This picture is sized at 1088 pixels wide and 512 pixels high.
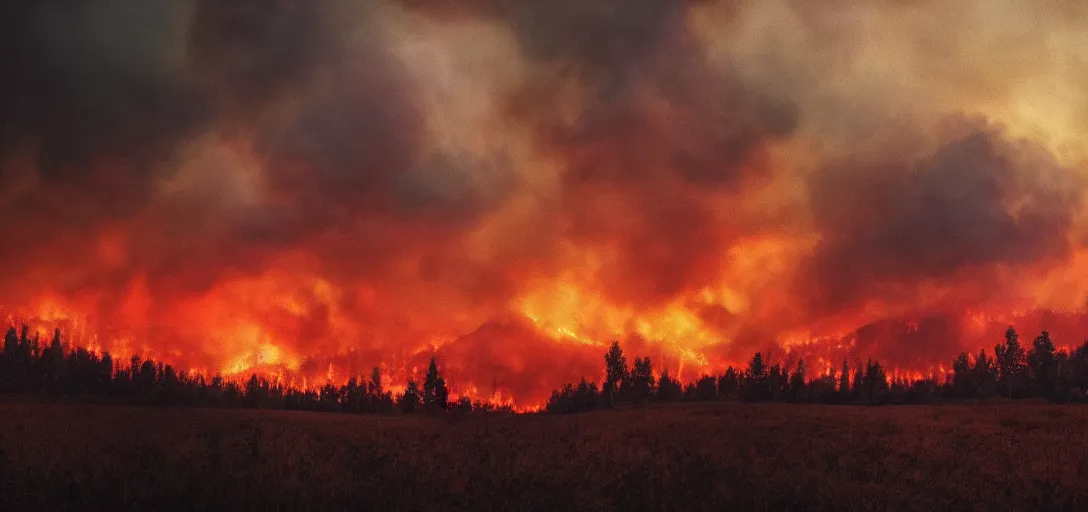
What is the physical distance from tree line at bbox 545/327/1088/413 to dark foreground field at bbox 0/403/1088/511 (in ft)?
302

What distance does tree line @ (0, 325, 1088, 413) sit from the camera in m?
116

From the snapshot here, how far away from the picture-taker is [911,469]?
17.2 metres

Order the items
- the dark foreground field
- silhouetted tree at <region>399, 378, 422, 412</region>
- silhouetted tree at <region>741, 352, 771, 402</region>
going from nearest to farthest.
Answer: the dark foreground field → silhouetted tree at <region>399, 378, 422, 412</region> → silhouetted tree at <region>741, 352, 771, 402</region>

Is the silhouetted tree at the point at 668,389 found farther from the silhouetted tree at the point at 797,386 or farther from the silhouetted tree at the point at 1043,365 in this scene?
the silhouetted tree at the point at 1043,365

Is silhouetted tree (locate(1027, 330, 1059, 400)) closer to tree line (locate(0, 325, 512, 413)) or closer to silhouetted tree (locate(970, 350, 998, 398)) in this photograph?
silhouetted tree (locate(970, 350, 998, 398))

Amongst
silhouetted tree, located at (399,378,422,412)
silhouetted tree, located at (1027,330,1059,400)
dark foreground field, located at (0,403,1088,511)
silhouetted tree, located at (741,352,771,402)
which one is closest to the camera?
dark foreground field, located at (0,403,1088,511)

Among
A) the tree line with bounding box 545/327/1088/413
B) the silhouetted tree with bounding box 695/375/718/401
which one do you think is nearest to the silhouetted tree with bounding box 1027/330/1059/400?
the tree line with bounding box 545/327/1088/413

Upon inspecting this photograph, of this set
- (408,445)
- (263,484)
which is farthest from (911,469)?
(263,484)

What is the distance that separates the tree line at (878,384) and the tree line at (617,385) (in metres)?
0.20

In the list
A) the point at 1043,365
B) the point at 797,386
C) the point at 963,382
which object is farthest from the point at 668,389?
the point at 1043,365

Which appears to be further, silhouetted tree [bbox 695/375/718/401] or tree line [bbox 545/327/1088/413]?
silhouetted tree [bbox 695/375/718/401]

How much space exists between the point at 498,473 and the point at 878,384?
128368 millimetres


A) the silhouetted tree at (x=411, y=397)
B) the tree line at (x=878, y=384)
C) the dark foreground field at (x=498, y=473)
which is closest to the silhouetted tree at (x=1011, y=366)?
the tree line at (x=878, y=384)

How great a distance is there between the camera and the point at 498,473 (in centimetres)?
1459
